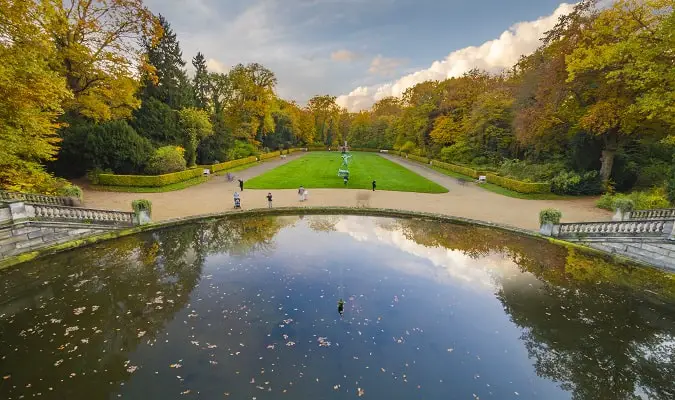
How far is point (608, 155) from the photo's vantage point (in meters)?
24.9

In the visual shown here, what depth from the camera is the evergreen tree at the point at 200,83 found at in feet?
143

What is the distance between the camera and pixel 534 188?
25438 millimetres

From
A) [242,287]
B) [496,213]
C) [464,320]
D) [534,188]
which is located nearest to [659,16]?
[534,188]

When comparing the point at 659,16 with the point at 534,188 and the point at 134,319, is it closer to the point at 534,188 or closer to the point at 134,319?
the point at 534,188

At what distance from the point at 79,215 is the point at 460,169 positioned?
37.1 meters

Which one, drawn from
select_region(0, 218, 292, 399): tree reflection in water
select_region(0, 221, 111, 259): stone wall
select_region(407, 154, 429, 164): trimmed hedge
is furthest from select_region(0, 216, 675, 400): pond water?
select_region(407, 154, 429, 164): trimmed hedge

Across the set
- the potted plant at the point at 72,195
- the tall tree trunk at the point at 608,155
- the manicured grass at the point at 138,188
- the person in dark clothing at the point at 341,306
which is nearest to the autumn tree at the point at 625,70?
the tall tree trunk at the point at 608,155

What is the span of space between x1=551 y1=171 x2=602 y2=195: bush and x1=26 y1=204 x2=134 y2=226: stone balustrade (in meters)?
30.6

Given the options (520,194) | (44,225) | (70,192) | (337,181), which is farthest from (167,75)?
(520,194)

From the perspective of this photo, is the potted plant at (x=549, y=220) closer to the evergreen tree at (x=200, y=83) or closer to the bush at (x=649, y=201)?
the bush at (x=649, y=201)

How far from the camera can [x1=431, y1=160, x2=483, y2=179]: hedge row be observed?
35.0 m

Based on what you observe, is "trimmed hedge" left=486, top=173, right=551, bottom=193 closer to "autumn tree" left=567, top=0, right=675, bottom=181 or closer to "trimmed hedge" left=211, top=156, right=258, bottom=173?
"autumn tree" left=567, top=0, right=675, bottom=181

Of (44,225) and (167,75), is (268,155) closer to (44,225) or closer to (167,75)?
(167,75)

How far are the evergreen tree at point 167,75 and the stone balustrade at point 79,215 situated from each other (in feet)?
75.7
